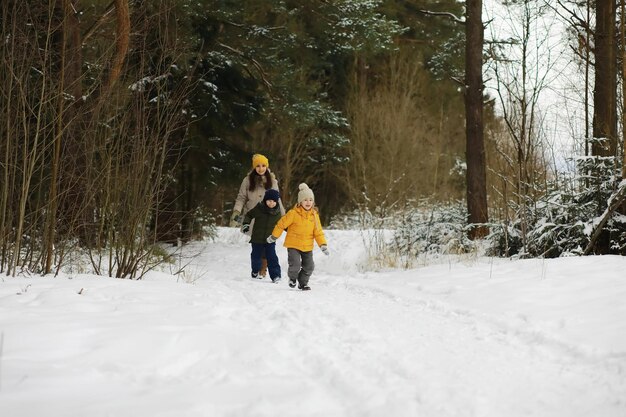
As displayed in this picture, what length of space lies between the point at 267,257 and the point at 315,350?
5005mm

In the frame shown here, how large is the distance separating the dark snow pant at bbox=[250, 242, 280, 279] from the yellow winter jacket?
0.92 metres

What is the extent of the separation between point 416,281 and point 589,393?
4.22 metres

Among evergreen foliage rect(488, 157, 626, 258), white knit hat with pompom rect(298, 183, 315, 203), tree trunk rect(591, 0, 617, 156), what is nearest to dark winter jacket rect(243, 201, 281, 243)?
white knit hat with pompom rect(298, 183, 315, 203)

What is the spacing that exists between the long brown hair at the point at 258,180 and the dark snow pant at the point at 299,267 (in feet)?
7.50

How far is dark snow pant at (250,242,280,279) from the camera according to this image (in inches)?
340

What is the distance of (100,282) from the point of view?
5785mm

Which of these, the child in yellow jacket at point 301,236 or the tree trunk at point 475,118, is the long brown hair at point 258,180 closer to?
the child in yellow jacket at point 301,236

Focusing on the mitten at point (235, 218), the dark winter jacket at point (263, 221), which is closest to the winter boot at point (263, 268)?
the dark winter jacket at point (263, 221)

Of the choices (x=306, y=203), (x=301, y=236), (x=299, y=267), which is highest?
(x=306, y=203)

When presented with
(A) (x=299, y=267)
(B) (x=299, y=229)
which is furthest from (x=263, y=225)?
(A) (x=299, y=267)

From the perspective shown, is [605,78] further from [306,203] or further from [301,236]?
[301,236]

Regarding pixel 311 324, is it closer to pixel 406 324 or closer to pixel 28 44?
pixel 406 324

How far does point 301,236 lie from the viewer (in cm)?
775

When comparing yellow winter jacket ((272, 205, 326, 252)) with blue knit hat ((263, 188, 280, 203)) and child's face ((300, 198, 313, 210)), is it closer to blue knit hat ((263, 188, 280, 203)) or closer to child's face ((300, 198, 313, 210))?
child's face ((300, 198, 313, 210))
